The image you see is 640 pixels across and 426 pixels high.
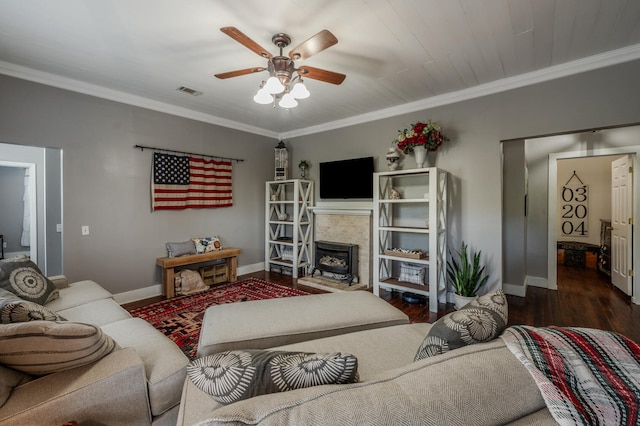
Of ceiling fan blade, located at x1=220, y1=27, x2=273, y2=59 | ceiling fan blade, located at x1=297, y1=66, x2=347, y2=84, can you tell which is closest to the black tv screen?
ceiling fan blade, located at x1=297, y1=66, x2=347, y2=84

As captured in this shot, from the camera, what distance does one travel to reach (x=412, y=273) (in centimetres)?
383

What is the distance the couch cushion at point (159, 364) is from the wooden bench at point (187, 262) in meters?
2.11

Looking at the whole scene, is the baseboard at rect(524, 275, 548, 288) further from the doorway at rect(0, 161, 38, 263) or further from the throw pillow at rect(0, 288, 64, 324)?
the doorway at rect(0, 161, 38, 263)

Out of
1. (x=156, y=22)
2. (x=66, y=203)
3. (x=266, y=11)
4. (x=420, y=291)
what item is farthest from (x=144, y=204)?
(x=420, y=291)

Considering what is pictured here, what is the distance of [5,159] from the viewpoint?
4012 millimetres

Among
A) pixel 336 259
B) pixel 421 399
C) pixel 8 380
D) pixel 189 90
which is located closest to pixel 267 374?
pixel 421 399

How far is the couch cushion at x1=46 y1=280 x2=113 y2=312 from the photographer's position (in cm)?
223

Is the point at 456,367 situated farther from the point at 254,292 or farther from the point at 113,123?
the point at 113,123

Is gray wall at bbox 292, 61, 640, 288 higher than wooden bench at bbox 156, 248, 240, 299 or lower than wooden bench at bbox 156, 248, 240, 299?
higher

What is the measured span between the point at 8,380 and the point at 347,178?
13.4 ft

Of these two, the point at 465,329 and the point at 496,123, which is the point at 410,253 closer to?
the point at 496,123

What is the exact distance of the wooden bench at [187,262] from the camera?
381 cm

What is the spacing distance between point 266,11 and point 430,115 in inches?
101

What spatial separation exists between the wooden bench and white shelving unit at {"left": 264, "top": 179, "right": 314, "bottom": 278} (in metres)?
0.85
